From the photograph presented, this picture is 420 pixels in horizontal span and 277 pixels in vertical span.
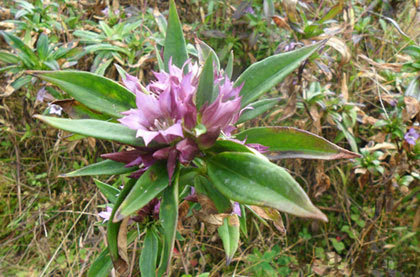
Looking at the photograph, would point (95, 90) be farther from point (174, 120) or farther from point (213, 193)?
point (213, 193)

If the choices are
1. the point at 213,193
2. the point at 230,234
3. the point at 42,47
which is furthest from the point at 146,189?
the point at 42,47

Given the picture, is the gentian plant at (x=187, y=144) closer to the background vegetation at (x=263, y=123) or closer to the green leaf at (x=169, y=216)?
the green leaf at (x=169, y=216)

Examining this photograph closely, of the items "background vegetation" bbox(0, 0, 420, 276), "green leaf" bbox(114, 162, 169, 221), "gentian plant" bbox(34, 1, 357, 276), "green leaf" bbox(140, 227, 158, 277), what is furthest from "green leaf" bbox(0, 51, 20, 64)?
"green leaf" bbox(114, 162, 169, 221)

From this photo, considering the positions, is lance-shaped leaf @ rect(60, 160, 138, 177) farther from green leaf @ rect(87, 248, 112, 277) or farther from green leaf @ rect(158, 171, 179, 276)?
green leaf @ rect(87, 248, 112, 277)

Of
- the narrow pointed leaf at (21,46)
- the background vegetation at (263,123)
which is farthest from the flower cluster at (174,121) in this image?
the narrow pointed leaf at (21,46)

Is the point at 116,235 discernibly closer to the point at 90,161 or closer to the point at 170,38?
the point at 170,38
